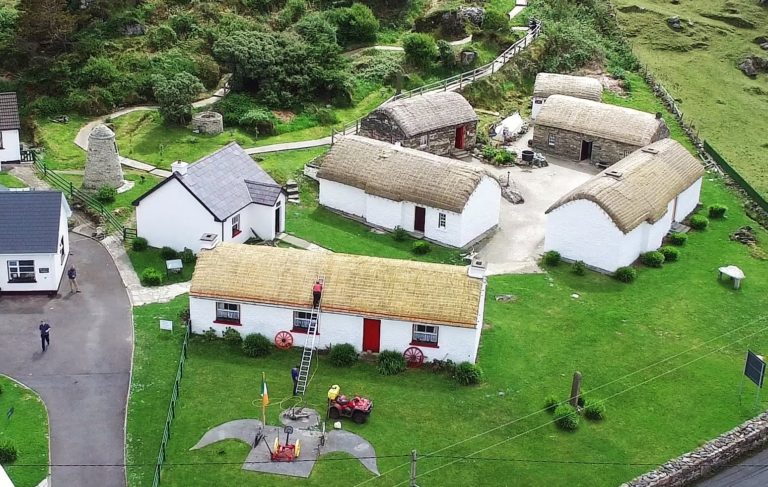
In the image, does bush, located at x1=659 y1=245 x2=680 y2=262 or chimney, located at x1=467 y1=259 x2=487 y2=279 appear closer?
chimney, located at x1=467 y1=259 x2=487 y2=279

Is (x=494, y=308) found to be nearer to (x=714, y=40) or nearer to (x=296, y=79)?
(x=296, y=79)

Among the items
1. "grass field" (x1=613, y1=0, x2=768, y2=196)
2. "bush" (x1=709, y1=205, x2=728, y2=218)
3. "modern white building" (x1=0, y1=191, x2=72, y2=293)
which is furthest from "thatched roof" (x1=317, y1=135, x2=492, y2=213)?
Answer: "grass field" (x1=613, y1=0, x2=768, y2=196)

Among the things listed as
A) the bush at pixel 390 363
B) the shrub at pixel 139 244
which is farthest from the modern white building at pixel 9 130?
the bush at pixel 390 363

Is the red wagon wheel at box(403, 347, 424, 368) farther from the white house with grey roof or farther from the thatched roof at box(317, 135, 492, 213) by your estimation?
the thatched roof at box(317, 135, 492, 213)

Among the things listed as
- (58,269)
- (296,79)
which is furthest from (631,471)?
(296,79)

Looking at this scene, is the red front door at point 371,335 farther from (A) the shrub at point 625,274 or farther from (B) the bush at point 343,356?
(A) the shrub at point 625,274
